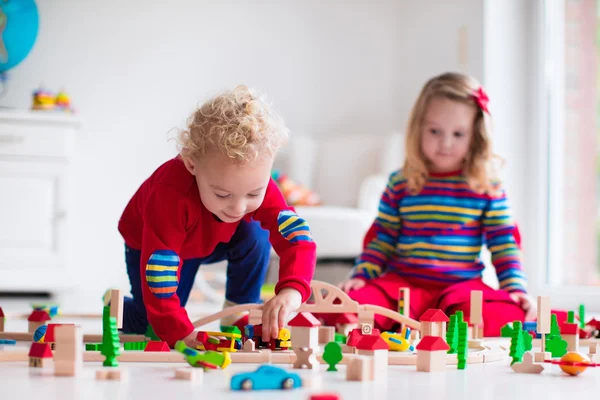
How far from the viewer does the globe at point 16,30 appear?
3104mm

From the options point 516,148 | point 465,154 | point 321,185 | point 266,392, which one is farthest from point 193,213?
point 321,185

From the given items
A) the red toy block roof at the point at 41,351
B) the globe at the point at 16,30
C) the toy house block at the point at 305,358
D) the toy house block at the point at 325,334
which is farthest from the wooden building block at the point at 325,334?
the globe at the point at 16,30

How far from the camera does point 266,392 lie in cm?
81

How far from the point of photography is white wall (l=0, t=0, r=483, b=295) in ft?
11.0

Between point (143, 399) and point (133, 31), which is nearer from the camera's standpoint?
point (143, 399)

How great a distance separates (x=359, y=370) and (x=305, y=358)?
114 mm

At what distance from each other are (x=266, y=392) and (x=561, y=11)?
7.77 ft

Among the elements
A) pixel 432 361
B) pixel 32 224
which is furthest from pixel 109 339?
pixel 32 224

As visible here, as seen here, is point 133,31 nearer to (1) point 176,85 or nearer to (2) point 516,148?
(1) point 176,85

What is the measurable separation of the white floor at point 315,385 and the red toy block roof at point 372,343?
4cm

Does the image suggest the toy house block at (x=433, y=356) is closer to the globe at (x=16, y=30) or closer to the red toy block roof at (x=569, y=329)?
the red toy block roof at (x=569, y=329)

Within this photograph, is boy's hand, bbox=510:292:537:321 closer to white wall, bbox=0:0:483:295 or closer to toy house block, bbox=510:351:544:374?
toy house block, bbox=510:351:544:374

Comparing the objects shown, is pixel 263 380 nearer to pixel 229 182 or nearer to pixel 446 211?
pixel 229 182

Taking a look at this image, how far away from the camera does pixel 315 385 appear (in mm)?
854
